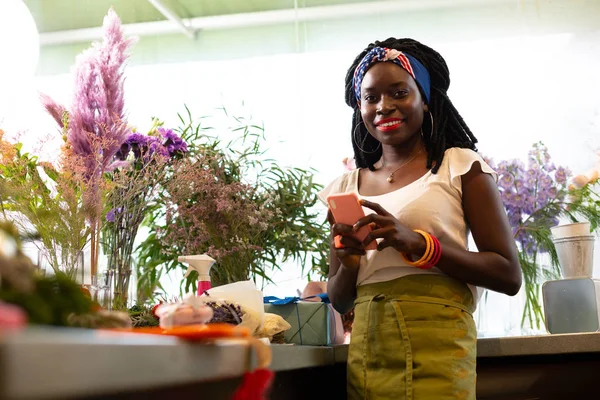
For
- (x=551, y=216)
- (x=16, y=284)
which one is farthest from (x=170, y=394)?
(x=551, y=216)

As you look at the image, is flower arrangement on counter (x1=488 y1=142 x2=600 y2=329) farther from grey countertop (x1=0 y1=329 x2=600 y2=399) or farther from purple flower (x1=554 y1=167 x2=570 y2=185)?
grey countertop (x1=0 y1=329 x2=600 y2=399)

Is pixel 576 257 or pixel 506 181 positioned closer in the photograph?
pixel 576 257

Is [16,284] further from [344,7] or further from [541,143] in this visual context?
[344,7]

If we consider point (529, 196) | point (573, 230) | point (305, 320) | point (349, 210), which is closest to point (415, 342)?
point (349, 210)

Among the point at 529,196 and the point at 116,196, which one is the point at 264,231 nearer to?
the point at 116,196

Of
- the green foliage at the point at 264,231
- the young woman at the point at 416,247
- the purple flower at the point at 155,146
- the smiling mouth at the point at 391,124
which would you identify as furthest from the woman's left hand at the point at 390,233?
the green foliage at the point at 264,231

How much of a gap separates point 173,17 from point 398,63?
2.08 m

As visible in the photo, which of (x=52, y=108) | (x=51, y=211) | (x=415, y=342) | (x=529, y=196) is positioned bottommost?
(x=415, y=342)

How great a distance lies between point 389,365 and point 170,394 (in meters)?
0.79

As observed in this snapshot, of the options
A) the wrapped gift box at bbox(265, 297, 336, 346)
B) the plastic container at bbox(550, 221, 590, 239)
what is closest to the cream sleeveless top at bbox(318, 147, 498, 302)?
the wrapped gift box at bbox(265, 297, 336, 346)

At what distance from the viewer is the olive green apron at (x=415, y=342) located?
144 cm

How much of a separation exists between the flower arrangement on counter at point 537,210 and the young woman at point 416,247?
784 millimetres

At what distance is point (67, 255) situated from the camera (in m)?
1.49

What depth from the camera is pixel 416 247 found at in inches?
55.4
